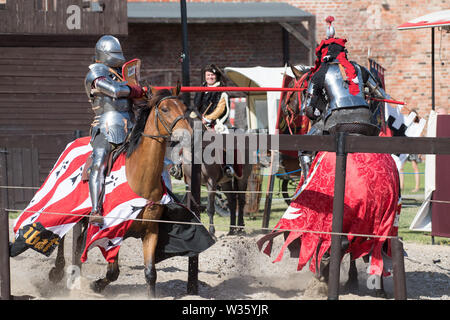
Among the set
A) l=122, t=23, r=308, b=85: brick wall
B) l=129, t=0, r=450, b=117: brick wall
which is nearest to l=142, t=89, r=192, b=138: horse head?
l=122, t=23, r=308, b=85: brick wall

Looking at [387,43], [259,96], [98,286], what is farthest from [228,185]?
[387,43]

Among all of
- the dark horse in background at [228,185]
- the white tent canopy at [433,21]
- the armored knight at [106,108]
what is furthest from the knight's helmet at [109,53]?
the white tent canopy at [433,21]

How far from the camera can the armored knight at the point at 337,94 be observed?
224 inches

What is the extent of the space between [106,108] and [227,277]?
1.88 m

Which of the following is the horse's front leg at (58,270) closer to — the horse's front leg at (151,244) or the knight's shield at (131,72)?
the horse's front leg at (151,244)

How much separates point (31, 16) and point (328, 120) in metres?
9.15

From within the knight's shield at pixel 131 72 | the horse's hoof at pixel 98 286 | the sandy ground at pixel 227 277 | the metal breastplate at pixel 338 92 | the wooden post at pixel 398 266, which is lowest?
the sandy ground at pixel 227 277

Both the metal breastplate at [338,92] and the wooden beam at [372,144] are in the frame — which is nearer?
the wooden beam at [372,144]

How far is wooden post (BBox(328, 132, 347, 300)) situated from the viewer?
4.64 metres

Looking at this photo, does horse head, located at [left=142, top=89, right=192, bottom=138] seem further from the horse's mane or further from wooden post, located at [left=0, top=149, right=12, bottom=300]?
wooden post, located at [left=0, top=149, right=12, bottom=300]

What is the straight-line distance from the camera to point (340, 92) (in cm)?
577

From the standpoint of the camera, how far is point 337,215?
477cm

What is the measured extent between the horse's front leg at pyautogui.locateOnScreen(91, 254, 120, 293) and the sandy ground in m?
0.06
